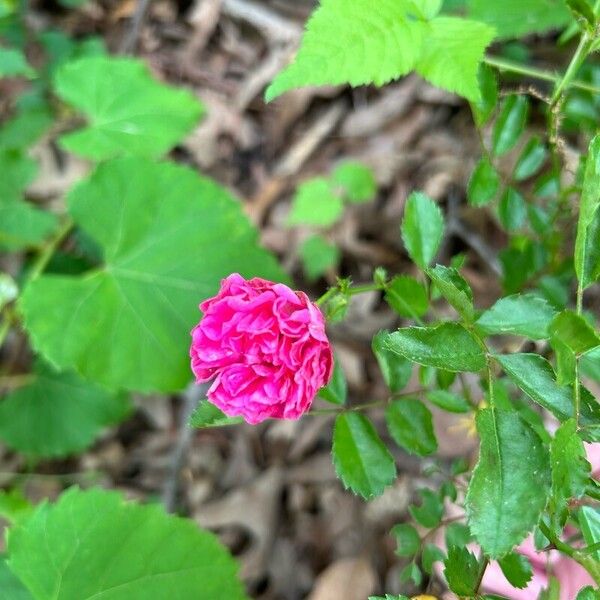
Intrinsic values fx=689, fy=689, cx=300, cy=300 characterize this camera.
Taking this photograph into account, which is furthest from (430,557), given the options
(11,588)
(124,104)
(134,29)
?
(134,29)

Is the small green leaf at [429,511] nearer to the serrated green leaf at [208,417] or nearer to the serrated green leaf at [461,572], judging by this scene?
the serrated green leaf at [461,572]

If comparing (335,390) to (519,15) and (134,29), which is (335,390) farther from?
(134,29)

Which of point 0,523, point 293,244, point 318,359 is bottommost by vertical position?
point 0,523

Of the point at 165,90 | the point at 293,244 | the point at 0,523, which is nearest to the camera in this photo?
the point at 165,90

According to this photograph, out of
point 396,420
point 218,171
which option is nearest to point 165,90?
point 218,171

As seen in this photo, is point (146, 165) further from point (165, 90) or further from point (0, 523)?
point (0, 523)

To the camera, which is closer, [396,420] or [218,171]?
[396,420]

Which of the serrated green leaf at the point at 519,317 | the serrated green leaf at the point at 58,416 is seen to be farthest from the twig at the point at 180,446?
the serrated green leaf at the point at 519,317
